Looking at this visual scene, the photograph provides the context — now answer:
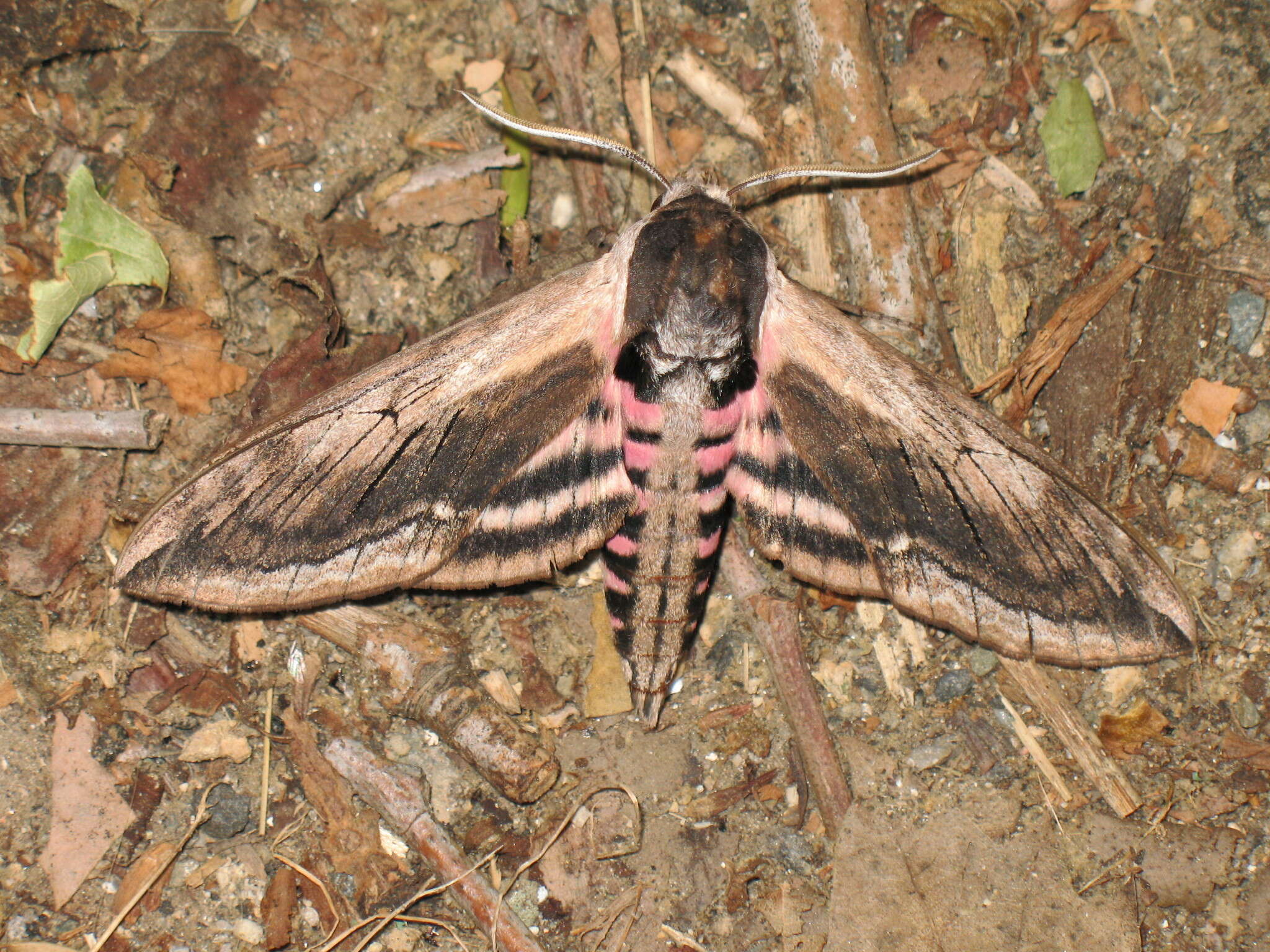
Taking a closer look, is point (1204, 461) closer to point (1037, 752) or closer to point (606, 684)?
point (1037, 752)

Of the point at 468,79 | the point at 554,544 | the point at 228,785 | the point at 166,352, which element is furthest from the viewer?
the point at 468,79

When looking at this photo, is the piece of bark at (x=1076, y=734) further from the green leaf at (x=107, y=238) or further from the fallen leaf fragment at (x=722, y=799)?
the green leaf at (x=107, y=238)

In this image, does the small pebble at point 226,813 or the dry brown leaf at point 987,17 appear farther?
the dry brown leaf at point 987,17

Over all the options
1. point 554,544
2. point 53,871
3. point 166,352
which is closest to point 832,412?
point 554,544

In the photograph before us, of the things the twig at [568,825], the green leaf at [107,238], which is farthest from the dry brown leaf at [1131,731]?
the green leaf at [107,238]

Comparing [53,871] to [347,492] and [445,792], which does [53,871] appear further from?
[347,492]
